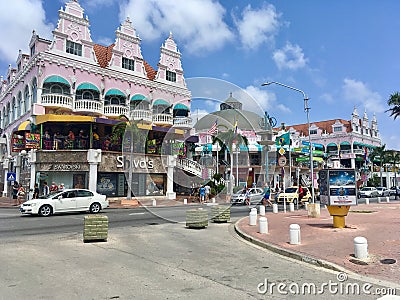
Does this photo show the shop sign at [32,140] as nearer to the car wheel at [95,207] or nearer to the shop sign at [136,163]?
the shop sign at [136,163]

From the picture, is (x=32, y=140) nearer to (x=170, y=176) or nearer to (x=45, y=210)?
(x=45, y=210)

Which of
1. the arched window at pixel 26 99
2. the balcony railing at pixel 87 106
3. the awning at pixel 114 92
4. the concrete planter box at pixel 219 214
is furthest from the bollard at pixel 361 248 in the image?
the arched window at pixel 26 99

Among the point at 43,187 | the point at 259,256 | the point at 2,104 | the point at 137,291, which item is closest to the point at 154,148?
the point at 43,187

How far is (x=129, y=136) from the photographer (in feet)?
98.5

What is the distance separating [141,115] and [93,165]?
22.0 feet

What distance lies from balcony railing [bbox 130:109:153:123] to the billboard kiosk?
800 inches

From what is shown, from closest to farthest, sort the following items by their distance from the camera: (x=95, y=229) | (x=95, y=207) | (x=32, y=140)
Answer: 1. (x=95, y=229)
2. (x=95, y=207)
3. (x=32, y=140)

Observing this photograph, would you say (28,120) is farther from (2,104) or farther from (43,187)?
(2,104)

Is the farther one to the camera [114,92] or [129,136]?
[114,92]

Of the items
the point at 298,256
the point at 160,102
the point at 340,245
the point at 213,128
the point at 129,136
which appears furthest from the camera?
the point at 160,102

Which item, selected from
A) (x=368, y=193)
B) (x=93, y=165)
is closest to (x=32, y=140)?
(x=93, y=165)

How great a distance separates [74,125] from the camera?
104 ft

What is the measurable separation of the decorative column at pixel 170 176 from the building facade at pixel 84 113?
0.34 ft

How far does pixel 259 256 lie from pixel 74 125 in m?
26.2
